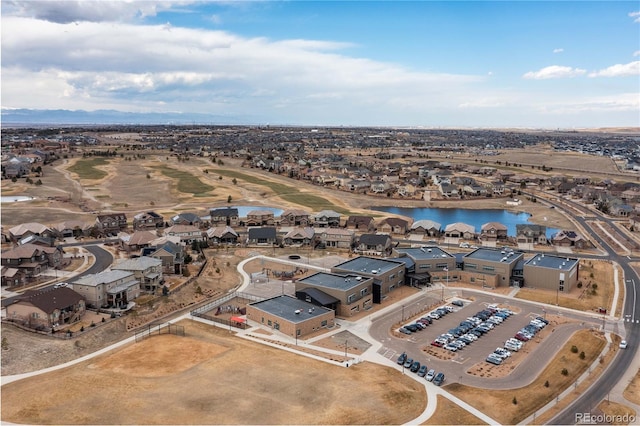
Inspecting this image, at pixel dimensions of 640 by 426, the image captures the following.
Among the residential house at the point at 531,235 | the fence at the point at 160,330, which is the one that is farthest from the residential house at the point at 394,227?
the fence at the point at 160,330

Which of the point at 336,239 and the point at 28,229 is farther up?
the point at 28,229

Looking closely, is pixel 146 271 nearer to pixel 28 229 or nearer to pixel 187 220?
pixel 187 220

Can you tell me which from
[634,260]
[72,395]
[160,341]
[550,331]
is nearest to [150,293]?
[160,341]

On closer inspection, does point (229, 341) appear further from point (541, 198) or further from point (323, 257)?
point (541, 198)

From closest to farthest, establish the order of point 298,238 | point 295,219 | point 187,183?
1. point 298,238
2. point 295,219
3. point 187,183

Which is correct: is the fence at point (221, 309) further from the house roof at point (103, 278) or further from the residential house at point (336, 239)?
the residential house at point (336, 239)

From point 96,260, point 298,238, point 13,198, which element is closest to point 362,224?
point 298,238

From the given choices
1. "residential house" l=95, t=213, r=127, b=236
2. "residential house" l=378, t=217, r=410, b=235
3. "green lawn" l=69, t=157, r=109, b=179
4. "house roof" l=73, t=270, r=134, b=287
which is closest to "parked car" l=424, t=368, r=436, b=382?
"house roof" l=73, t=270, r=134, b=287
